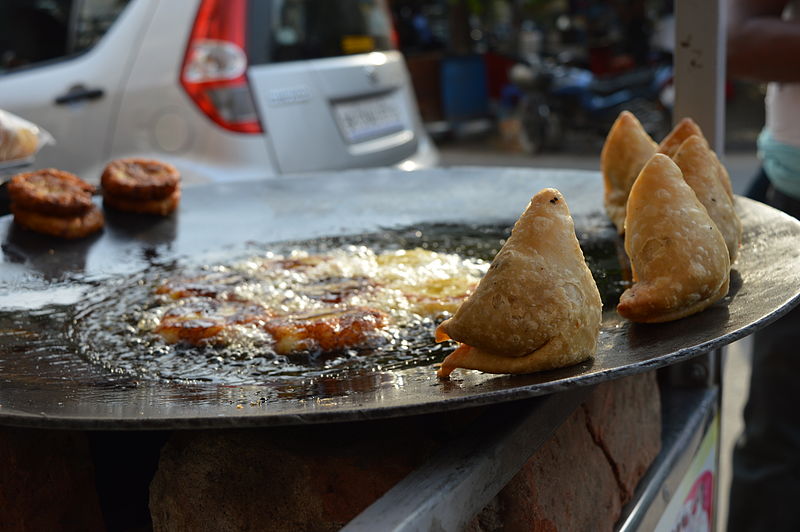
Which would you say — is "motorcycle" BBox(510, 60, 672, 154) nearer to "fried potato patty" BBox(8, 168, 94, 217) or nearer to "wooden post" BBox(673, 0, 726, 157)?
"wooden post" BBox(673, 0, 726, 157)

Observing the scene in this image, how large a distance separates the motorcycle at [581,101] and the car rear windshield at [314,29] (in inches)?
296

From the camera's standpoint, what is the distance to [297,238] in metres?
2.67

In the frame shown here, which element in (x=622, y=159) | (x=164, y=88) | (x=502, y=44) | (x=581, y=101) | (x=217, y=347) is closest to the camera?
(x=217, y=347)

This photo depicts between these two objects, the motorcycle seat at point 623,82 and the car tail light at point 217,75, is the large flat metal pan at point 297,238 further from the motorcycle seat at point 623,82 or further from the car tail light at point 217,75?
the motorcycle seat at point 623,82

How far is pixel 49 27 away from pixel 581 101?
965 centimetres


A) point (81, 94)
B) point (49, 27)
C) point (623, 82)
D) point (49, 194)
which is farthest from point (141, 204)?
point (623, 82)

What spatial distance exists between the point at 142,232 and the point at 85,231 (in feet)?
0.57

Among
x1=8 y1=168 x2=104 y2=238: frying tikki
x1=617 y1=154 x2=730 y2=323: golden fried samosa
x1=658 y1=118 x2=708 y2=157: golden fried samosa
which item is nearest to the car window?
x1=8 y1=168 x2=104 y2=238: frying tikki

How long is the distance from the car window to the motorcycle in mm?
9273

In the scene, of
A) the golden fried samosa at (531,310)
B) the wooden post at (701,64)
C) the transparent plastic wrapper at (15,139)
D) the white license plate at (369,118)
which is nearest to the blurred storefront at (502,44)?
the white license plate at (369,118)

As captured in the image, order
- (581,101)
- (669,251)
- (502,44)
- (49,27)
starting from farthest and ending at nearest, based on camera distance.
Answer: (502,44) < (581,101) < (49,27) < (669,251)

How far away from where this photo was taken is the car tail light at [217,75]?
15.9 ft

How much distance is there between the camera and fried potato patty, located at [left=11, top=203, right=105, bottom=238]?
2516 mm

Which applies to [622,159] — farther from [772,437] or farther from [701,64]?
[772,437]
